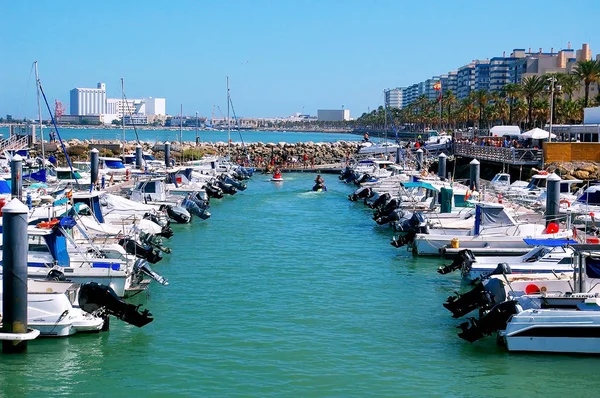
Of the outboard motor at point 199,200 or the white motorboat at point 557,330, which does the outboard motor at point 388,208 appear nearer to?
the outboard motor at point 199,200

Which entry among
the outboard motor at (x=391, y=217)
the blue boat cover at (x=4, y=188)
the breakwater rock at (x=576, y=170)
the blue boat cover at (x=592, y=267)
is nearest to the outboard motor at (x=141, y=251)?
the blue boat cover at (x=4, y=188)

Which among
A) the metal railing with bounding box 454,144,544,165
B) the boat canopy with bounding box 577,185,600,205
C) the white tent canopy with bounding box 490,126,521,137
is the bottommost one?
the boat canopy with bounding box 577,185,600,205

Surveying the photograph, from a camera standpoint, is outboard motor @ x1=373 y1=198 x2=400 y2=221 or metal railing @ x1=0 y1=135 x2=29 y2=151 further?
metal railing @ x1=0 y1=135 x2=29 y2=151

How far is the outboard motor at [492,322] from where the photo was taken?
2048 centimetres

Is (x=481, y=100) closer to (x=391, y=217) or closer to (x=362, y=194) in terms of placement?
(x=362, y=194)

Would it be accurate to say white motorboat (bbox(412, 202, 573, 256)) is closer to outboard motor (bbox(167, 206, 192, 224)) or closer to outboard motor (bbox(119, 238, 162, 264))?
→ outboard motor (bbox(119, 238, 162, 264))

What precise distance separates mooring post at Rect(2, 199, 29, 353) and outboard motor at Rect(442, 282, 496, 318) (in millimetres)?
11285

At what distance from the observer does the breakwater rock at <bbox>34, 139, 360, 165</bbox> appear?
8844cm

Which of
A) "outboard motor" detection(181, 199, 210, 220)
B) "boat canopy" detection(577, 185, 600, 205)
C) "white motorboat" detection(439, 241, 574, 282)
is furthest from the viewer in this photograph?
"outboard motor" detection(181, 199, 210, 220)

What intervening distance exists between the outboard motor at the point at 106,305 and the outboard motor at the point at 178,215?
22133 mm

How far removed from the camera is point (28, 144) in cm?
8381

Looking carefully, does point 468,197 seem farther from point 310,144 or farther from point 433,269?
point 310,144

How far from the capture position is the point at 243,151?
101312mm

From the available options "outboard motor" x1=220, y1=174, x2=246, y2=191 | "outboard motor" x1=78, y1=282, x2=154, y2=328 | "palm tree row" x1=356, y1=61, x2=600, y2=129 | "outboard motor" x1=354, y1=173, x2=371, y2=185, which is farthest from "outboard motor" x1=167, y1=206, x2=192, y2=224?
"outboard motor" x1=354, y1=173, x2=371, y2=185
